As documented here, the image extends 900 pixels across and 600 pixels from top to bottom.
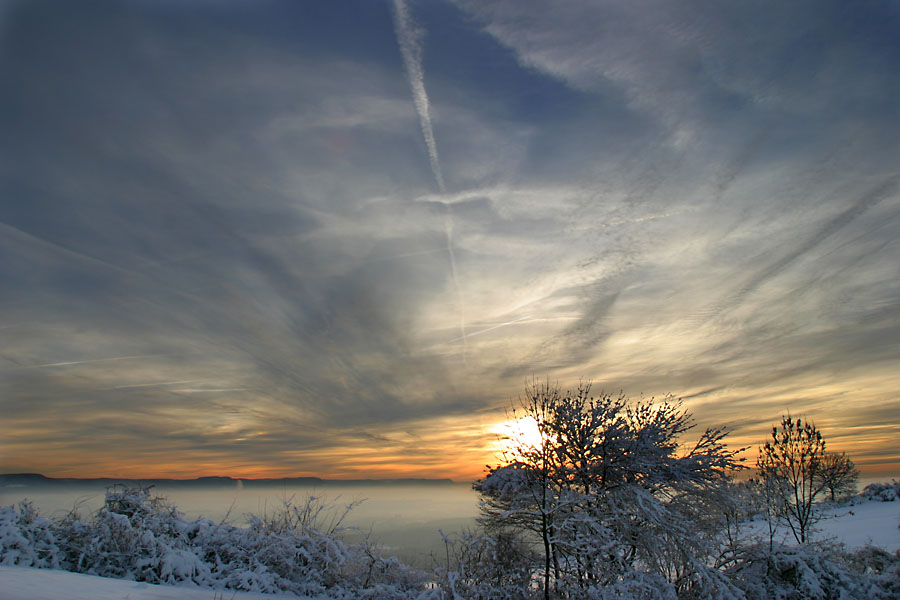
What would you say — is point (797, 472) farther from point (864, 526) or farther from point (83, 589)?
point (83, 589)

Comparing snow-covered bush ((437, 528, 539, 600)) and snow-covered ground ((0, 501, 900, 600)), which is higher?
snow-covered ground ((0, 501, 900, 600))

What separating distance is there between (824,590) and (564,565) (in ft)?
24.5

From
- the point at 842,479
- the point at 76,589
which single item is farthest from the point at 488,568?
the point at 842,479

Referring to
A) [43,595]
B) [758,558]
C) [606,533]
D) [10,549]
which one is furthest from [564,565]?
[10,549]

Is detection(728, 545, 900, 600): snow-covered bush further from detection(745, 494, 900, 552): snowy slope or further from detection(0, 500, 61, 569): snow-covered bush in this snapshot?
detection(745, 494, 900, 552): snowy slope

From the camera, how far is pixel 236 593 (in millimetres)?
10828

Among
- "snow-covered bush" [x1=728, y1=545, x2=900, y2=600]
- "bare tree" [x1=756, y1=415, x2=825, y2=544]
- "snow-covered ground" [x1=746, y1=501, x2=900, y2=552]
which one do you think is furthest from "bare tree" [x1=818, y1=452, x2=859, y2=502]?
"snow-covered bush" [x1=728, y1=545, x2=900, y2=600]

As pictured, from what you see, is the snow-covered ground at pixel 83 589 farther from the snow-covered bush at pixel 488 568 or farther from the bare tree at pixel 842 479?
the bare tree at pixel 842 479

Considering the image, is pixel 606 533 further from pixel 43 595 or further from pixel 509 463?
pixel 43 595

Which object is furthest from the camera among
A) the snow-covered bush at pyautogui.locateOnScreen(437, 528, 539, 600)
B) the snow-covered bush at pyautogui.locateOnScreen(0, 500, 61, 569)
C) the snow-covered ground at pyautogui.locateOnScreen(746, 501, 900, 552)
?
the snow-covered ground at pyautogui.locateOnScreen(746, 501, 900, 552)

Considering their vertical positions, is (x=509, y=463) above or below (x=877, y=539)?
above

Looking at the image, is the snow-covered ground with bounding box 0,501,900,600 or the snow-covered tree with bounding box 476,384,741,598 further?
the snow-covered tree with bounding box 476,384,741,598

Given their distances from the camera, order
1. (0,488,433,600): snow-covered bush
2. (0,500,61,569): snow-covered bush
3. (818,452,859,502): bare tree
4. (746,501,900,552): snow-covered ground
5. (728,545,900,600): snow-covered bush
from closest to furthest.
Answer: (0,500,61,569): snow-covered bush → (0,488,433,600): snow-covered bush → (728,545,900,600): snow-covered bush → (746,501,900,552): snow-covered ground → (818,452,859,502): bare tree

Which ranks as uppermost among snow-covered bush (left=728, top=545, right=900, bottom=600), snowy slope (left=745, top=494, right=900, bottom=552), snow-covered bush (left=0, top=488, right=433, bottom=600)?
snow-covered bush (left=0, top=488, right=433, bottom=600)
